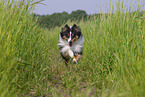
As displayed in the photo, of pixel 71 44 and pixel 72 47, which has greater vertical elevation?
pixel 71 44

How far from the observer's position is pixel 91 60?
3982mm

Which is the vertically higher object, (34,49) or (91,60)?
(34,49)

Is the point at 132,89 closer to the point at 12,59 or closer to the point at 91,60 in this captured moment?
the point at 12,59

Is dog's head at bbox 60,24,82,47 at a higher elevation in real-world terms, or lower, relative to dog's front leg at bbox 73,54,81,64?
higher

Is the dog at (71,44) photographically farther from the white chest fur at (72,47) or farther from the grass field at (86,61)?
the grass field at (86,61)

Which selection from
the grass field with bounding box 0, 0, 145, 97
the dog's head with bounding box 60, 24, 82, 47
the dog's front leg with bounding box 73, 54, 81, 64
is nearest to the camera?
the grass field with bounding box 0, 0, 145, 97

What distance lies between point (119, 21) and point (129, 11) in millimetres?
288

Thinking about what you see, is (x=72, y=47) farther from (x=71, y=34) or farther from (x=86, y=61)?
(x=86, y=61)

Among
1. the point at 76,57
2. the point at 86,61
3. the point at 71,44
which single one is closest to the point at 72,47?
the point at 71,44

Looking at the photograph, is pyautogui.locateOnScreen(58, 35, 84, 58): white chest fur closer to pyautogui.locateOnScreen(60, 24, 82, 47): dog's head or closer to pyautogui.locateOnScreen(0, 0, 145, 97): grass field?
pyautogui.locateOnScreen(60, 24, 82, 47): dog's head

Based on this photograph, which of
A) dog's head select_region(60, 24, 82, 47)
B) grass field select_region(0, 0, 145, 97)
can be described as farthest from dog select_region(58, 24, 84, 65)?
grass field select_region(0, 0, 145, 97)

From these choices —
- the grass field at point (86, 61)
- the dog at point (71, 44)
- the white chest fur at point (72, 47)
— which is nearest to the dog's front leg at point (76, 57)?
the dog at point (71, 44)

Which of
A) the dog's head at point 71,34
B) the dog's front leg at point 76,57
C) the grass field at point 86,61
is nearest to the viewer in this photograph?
the grass field at point 86,61

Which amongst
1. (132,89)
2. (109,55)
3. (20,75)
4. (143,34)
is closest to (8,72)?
(20,75)
